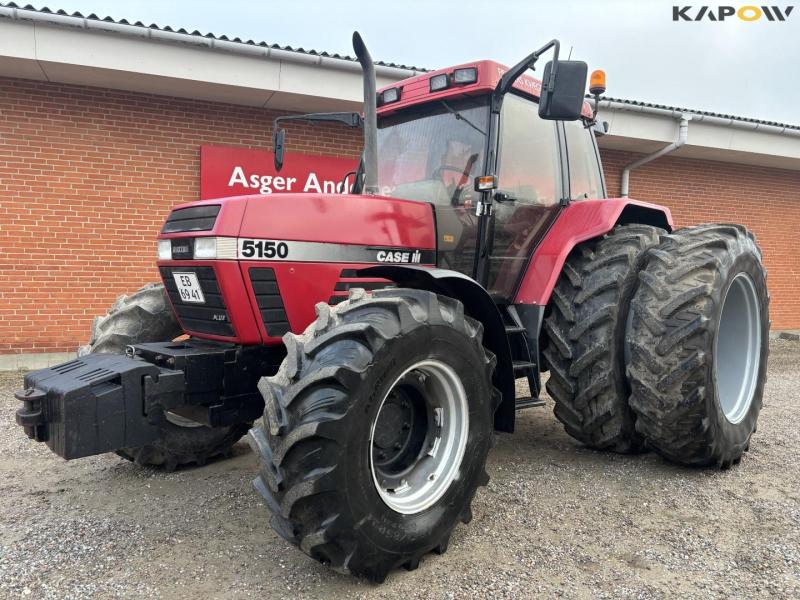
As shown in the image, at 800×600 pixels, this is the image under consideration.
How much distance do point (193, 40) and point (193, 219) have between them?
4.61 meters

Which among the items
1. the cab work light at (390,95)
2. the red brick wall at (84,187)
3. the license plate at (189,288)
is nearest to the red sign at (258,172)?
the red brick wall at (84,187)

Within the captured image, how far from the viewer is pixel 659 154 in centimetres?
992

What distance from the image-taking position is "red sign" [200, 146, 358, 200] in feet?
24.8

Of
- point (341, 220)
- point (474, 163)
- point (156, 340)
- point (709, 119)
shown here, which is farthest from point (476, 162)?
point (709, 119)

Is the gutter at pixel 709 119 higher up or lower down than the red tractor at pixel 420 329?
higher up

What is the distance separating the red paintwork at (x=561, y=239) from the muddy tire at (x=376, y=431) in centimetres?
100

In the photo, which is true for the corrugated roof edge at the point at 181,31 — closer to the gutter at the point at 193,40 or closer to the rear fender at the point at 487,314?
the gutter at the point at 193,40

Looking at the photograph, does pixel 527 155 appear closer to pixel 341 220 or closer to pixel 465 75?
pixel 465 75

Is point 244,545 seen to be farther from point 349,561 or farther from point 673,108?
point 673,108

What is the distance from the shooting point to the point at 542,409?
5.46 metres

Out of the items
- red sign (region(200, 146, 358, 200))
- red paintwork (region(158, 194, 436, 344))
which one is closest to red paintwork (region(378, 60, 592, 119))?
red paintwork (region(158, 194, 436, 344))

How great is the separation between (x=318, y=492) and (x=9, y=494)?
236 centimetres

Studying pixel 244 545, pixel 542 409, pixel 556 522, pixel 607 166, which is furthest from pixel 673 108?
pixel 244 545

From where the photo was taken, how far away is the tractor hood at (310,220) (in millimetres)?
2764
